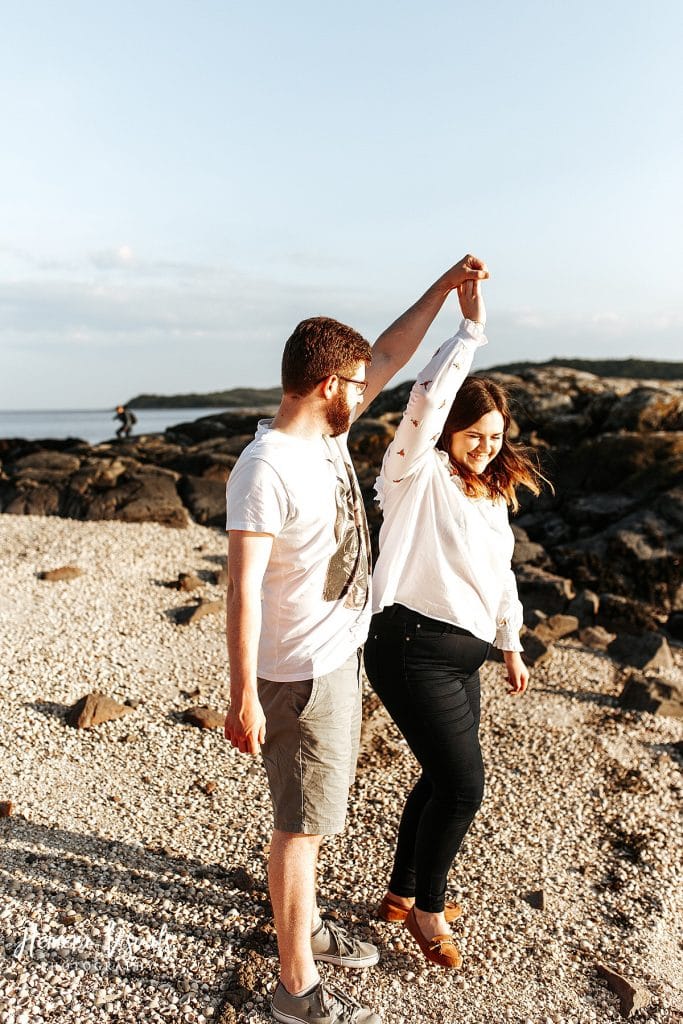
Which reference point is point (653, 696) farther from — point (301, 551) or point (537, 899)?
point (301, 551)

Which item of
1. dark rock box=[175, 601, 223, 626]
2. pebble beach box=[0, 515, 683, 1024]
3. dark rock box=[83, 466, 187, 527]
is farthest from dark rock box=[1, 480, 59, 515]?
dark rock box=[175, 601, 223, 626]

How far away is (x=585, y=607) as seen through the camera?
9.13 m

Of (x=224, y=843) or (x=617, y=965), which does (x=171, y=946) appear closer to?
(x=224, y=843)

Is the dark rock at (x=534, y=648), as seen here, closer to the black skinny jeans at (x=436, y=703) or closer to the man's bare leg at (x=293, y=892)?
the black skinny jeans at (x=436, y=703)

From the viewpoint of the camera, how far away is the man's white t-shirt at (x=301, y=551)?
2494 mm

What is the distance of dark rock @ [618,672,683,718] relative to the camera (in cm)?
669

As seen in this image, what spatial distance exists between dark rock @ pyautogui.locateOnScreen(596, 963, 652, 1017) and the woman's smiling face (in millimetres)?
2244

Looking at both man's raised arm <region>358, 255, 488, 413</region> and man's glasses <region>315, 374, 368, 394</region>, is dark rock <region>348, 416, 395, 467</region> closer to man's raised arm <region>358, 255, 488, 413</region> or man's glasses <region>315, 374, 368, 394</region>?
man's raised arm <region>358, 255, 488, 413</region>

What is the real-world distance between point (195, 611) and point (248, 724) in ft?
17.3

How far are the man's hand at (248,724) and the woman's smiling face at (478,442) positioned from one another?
125cm

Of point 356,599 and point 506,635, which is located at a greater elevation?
point 356,599

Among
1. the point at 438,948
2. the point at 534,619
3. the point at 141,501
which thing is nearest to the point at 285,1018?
the point at 438,948

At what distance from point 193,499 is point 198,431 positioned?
13950mm

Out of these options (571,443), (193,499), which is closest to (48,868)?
(193,499)
